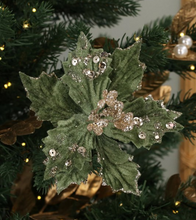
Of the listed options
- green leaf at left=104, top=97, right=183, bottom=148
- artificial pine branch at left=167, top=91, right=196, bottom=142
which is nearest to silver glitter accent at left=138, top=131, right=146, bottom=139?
green leaf at left=104, top=97, right=183, bottom=148

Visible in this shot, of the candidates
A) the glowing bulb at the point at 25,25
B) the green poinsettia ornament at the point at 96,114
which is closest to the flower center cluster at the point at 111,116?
the green poinsettia ornament at the point at 96,114

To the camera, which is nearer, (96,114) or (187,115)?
(96,114)

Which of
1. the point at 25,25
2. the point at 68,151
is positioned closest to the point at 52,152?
the point at 68,151

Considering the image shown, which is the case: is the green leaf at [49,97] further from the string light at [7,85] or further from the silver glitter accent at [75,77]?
the string light at [7,85]

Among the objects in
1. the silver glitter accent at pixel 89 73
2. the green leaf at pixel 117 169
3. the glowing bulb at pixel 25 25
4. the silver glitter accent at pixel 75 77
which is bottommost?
the green leaf at pixel 117 169

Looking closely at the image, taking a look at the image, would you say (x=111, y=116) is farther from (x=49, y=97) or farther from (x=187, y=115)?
(x=187, y=115)

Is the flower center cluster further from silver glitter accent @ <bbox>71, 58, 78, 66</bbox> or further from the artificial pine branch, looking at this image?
the artificial pine branch
